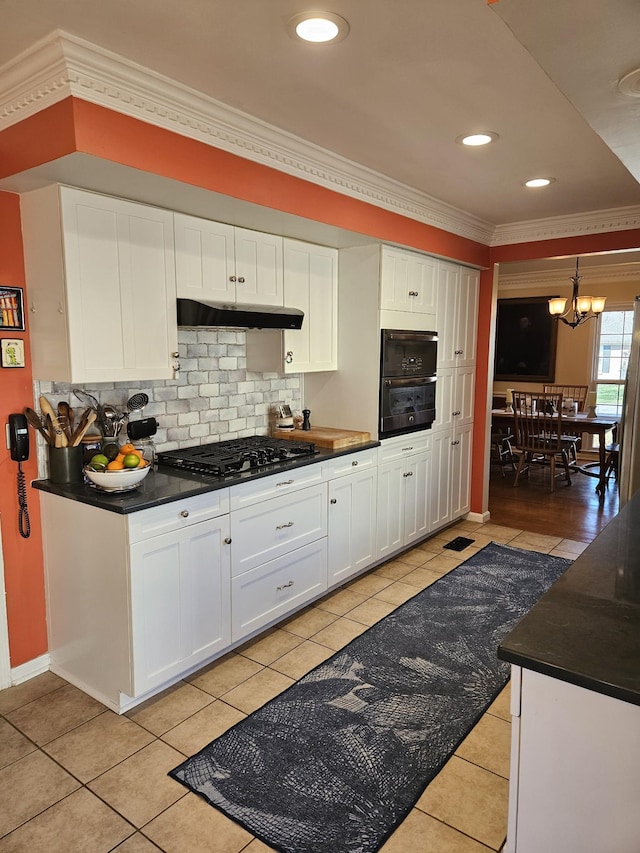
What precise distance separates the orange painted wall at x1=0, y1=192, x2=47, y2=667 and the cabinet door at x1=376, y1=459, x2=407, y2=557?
6.87ft

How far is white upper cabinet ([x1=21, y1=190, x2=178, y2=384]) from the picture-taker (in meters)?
2.36

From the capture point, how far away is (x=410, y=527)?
4.30 metres

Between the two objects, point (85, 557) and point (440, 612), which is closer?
point (85, 557)

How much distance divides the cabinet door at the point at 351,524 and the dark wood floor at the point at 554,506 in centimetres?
182

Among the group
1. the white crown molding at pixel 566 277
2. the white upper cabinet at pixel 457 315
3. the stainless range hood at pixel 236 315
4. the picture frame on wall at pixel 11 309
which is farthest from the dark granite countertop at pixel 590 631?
the white crown molding at pixel 566 277

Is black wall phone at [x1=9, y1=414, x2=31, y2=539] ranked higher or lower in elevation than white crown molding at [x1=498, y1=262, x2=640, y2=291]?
lower

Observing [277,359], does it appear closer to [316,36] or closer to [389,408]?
[389,408]

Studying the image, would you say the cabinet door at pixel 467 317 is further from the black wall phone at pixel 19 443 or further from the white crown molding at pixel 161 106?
the black wall phone at pixel 19 443

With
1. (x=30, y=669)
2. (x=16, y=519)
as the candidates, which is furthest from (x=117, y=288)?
(x=30, y=669)

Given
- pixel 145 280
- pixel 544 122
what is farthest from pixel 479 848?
pixel 544 122

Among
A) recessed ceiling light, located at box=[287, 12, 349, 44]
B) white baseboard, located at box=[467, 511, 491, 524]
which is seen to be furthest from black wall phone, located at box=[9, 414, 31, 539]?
white baseboard, located at box=[467, 511, 491, 524]

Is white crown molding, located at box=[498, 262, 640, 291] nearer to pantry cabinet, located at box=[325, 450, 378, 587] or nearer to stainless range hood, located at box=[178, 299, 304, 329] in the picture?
pantry cabinet, located at box=[325, 450, 378, 587]

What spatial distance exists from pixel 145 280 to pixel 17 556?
1384mm

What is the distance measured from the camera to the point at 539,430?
6.45 meters
